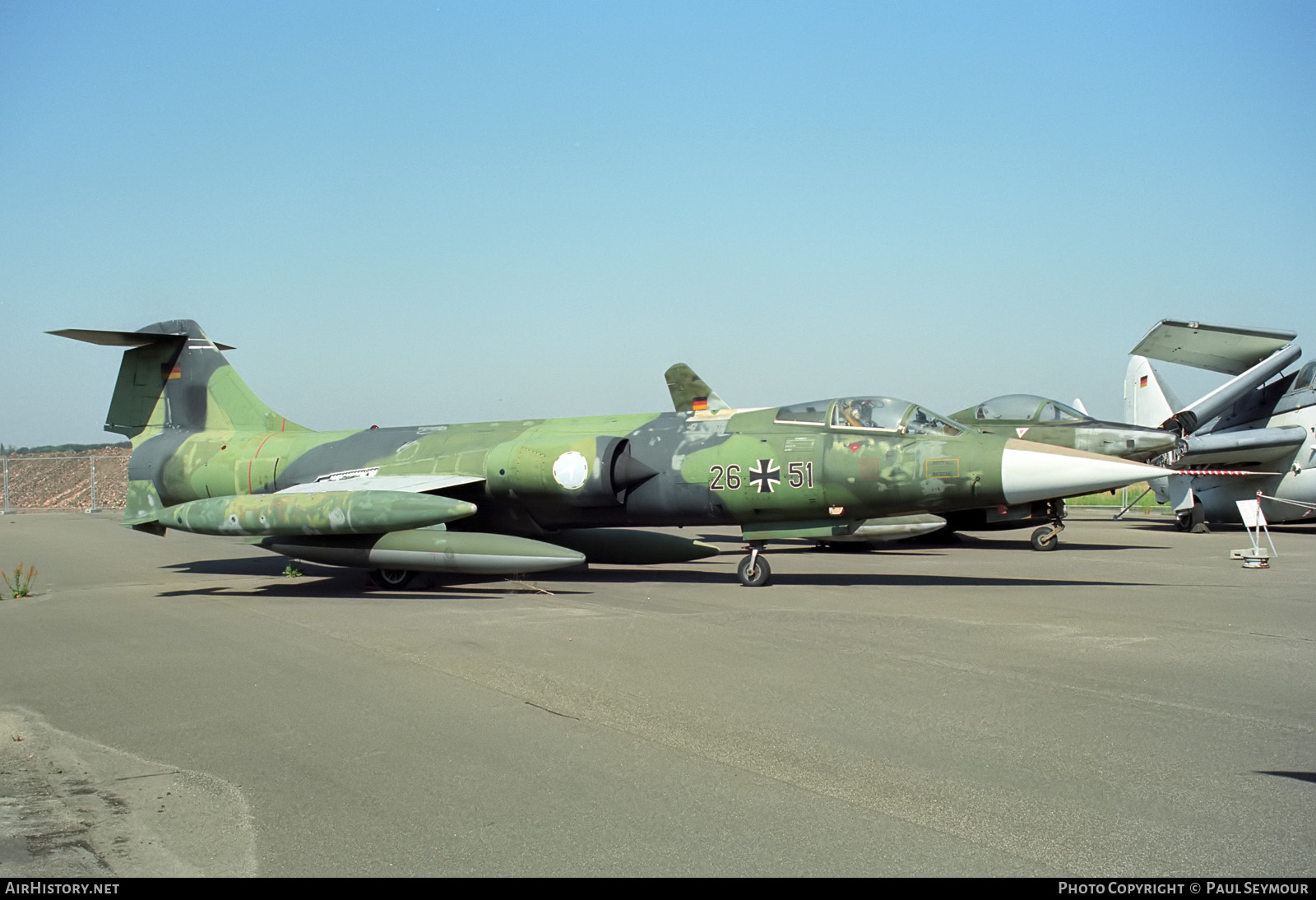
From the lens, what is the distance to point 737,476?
11.6 metres

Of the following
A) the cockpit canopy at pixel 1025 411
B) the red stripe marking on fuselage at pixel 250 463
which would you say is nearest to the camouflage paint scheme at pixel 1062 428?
the cockpit canopy at pixel 1025 411

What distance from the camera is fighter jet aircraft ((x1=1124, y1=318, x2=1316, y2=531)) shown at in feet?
64.1

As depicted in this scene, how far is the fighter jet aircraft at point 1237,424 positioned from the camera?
64.1 feet

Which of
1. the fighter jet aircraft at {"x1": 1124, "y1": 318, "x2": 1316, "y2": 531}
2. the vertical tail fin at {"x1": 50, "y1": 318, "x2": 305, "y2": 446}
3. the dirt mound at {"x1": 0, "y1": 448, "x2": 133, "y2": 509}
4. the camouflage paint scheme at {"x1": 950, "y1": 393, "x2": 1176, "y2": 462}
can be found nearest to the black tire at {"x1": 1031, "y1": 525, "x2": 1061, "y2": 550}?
the camouflage paint scheme at {"x1": 950, "y1": 393, "x2": 1176, "y2": 462}

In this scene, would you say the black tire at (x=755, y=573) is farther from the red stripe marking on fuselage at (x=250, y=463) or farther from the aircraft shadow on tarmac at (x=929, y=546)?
the red stripe marking on fuselage at (x=250, y=463)

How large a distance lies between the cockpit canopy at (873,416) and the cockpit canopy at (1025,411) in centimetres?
656

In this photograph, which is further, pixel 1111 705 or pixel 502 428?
pixel 502 428

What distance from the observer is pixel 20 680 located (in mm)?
6828

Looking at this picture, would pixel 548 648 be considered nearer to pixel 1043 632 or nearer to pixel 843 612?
pixel 843 612

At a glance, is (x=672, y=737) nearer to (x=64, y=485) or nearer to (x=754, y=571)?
(x=754, y=571)

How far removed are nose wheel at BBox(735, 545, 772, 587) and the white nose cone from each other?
9.55 feet

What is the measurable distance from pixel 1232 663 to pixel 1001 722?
2513 millimetres

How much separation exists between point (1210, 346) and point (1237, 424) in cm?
200
